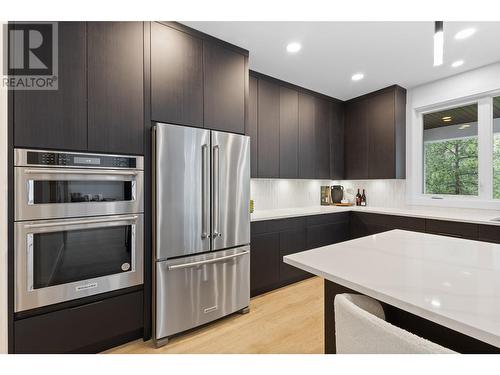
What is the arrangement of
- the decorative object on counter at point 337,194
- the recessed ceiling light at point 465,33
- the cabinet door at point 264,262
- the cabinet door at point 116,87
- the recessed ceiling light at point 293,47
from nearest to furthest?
the cabinet door at point 116,87, the recessed ceiling light at point 465,33, the recessed ceiling light at point 293,47, the cabinet door at point 264,262, the decorative object on counter at point 337,194

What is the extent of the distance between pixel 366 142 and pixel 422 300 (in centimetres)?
351

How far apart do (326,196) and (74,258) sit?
139 inches

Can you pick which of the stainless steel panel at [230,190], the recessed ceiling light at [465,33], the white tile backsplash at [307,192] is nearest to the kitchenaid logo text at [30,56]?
the stainless steel panel at [230,190]

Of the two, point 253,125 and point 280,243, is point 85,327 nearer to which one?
point 280,243

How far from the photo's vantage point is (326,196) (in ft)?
13.8

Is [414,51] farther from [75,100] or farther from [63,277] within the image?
[63,277]

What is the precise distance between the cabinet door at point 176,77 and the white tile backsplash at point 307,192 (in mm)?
1521

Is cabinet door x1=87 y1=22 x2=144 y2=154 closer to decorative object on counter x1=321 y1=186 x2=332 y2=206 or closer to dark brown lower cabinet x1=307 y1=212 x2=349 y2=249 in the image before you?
dark brown lower cabinet x1=307 y1=212 x2=349 y2=249

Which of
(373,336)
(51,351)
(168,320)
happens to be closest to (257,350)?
(168,320)

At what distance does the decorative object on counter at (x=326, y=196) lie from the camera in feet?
13.8

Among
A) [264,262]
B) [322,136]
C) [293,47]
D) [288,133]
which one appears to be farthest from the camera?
[322,136]

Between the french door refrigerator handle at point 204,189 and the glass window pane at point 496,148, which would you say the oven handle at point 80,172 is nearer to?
the french door refrigerator handle at point 204,189

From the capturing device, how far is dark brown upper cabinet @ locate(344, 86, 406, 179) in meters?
3.54

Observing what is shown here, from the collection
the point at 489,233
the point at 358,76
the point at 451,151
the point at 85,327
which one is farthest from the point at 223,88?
the point at 451,151
